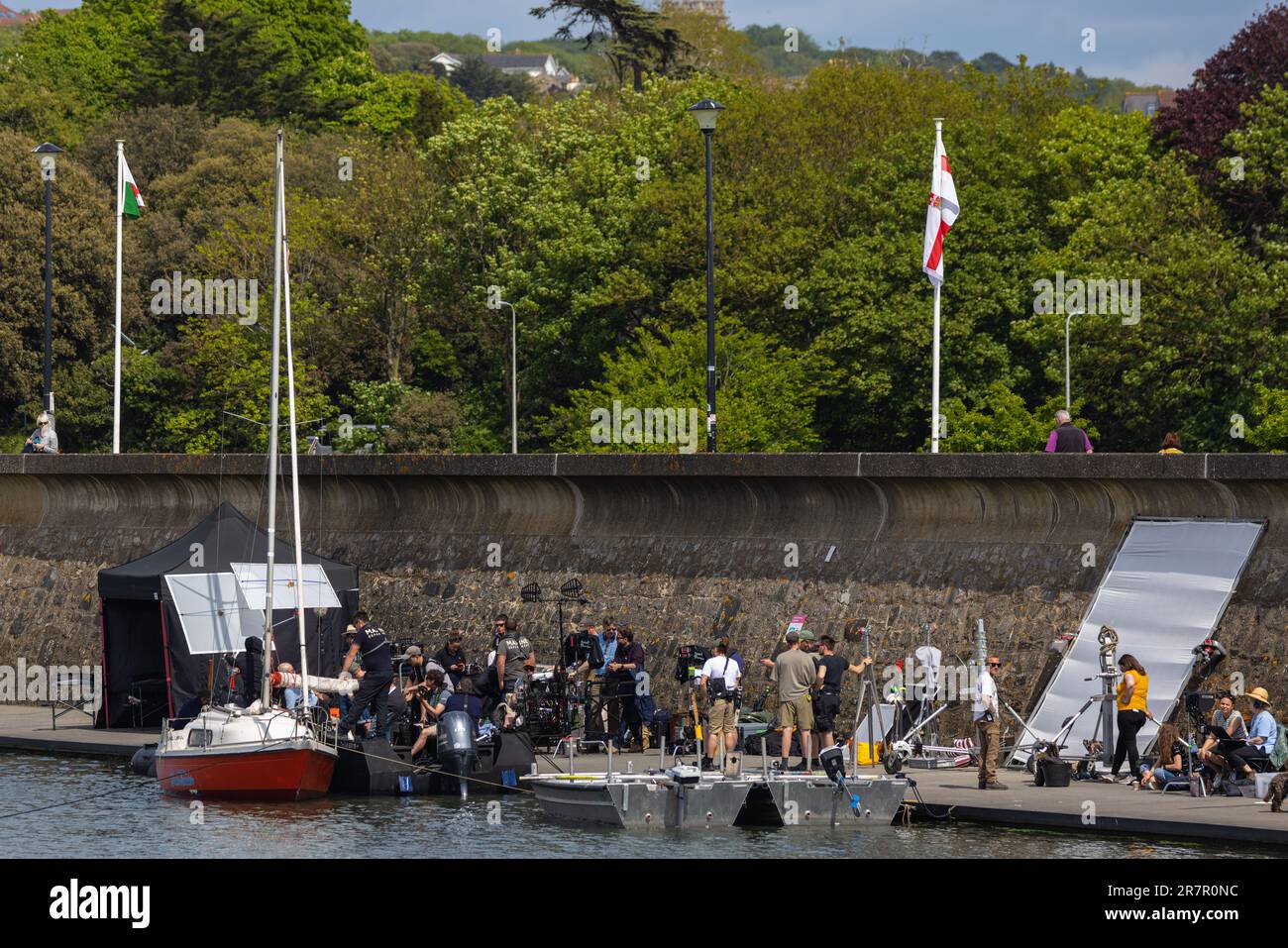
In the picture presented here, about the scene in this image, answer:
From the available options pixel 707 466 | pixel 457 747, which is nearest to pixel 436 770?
pixel 457 747

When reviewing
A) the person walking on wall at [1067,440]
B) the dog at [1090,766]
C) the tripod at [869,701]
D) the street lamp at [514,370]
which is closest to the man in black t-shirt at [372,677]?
the tripod at [869,701]

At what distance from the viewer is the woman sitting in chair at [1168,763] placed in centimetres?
2262

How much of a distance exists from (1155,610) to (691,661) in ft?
21.1

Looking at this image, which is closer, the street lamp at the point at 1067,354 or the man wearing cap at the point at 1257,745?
the man wearing cap at the point at 1257,745

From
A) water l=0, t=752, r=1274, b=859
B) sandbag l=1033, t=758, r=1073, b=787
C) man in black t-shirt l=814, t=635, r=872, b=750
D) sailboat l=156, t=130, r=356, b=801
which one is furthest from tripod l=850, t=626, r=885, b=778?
sailboat l=156, t=130, r=356, b=801

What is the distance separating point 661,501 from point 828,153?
102 feet

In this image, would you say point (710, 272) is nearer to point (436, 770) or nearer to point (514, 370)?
point (436, 770)

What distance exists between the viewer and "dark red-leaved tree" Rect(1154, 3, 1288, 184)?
53406 millimetres

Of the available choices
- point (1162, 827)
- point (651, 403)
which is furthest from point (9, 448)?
point (1162, 827)

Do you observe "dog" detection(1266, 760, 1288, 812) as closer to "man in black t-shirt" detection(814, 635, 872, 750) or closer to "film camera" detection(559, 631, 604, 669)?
"man in black t-shirt" detection(814, 635, 872, 750)

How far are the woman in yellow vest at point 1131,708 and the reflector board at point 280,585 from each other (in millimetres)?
12687

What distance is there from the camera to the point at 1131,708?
23.1 m

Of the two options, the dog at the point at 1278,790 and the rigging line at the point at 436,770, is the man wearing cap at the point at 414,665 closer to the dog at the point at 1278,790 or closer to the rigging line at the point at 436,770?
the rigging line at the point at 436,770

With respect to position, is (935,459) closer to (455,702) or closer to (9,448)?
(455,702)
